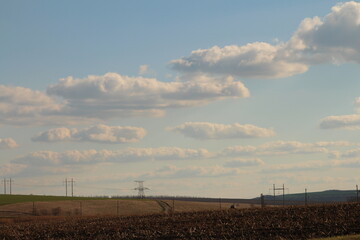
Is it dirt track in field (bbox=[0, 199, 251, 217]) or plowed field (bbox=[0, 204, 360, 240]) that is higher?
plowed field (bbox=[0, 204, 360, 240])

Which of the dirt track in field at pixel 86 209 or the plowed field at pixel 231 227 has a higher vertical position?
the plowed field at pixel 231 227

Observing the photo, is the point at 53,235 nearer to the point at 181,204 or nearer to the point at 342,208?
the point at 342,208

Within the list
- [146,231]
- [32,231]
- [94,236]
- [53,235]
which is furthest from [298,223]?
[32,231]

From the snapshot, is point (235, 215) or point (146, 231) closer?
point (146, 231)

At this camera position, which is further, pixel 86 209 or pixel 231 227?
pixel 86 209

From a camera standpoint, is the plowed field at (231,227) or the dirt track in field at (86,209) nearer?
the plowed field at (231,227)

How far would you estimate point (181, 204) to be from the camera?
400 feet

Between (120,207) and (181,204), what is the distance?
15602 mm

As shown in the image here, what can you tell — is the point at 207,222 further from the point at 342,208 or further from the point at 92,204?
the point at 92,204

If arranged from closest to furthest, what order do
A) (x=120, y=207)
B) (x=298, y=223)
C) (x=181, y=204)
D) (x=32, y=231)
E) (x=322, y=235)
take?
(x=322, y=235)
(x=298, y=223)
(x=32, y=231)
(x=120, y=207)
(x=181, y=204)

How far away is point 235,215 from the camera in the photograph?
5775cm

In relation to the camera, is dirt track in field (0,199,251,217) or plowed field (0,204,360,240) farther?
dirt track in field (0,199,251,217)

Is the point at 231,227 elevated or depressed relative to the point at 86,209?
elevated

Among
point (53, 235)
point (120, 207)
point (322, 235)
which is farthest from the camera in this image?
point (120, 207)
